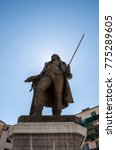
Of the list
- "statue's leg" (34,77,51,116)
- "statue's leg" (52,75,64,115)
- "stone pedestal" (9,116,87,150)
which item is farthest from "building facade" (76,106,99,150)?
"stone pedestal" (9,116,87,150)

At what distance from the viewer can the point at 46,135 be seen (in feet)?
21.7

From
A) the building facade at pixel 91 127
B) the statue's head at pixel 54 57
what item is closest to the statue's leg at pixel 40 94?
the statue's head at pixel 54 57

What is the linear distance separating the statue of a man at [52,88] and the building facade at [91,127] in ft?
102

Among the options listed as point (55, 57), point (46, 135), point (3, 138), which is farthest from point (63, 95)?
point (3, 138)

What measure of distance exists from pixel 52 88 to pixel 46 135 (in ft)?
5.51

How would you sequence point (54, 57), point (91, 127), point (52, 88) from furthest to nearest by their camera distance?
1. point (91, 127)
2. point (54, 57)
3. point (52, 88)

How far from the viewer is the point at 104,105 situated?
26.1ft

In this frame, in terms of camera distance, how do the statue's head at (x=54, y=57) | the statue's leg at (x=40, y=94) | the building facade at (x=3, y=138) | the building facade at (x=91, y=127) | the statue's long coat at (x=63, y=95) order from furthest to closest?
the building facade at (x=3, y=138)
the building facade at (x=91, y=127)
the statue's head at (x=54, y=57)
the statue's long coat at (x=63, y=95)
the statue's leg at (x=40, y=94)

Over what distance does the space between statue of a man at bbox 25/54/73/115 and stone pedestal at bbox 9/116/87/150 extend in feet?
2.37

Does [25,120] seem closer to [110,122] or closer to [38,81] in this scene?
[38,81]

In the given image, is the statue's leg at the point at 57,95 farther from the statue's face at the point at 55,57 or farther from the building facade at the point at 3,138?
the building facade at the point at 3,138

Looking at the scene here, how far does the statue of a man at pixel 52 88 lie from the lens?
7586 mm

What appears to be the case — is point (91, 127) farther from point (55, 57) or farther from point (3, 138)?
point (55, 57)

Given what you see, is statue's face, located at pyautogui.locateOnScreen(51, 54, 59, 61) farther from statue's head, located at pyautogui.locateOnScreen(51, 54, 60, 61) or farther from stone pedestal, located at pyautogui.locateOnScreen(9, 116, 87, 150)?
stone pedestal, located at pyautogui.locateOnScreen(9, 116, 87, 150)
